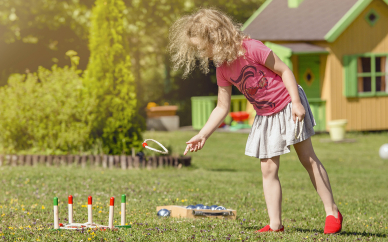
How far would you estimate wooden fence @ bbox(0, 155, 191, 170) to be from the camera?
9.42m

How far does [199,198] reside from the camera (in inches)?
251

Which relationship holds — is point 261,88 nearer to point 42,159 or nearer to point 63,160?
point 63,160

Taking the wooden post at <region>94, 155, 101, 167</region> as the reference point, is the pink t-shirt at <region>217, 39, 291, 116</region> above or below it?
above

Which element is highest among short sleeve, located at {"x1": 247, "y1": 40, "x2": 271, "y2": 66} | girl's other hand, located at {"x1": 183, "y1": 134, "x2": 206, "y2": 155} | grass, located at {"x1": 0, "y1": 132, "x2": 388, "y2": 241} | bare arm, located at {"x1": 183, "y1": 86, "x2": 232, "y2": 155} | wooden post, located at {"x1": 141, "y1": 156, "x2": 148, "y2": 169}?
short sleeve, located at {"x1": 247, "y1": 40, "x2": 271, "y2": 66}

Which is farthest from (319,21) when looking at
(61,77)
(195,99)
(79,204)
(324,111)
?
(79,204)

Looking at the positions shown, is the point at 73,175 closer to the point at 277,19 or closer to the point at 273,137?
the point at 273,137

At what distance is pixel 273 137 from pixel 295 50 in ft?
42.3

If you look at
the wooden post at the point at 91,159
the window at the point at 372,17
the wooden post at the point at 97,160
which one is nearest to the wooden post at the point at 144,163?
the wooden post at the point at 97,160

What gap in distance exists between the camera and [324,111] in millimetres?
16953

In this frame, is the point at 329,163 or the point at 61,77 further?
the point at 329,163

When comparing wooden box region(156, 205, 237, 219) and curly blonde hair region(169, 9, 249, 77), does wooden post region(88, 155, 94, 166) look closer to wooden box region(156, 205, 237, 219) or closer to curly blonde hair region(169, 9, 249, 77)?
wooden box region(156, 205, 237, 219)

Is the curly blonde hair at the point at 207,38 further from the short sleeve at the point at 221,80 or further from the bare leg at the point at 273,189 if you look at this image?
the bare leg at the point at 273,189

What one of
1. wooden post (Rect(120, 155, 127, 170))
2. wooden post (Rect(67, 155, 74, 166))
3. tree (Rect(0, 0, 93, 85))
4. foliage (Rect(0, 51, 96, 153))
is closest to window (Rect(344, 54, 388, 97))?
wooden post (Rect(120, 155, 127, 170))

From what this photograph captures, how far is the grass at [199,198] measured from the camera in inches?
157
